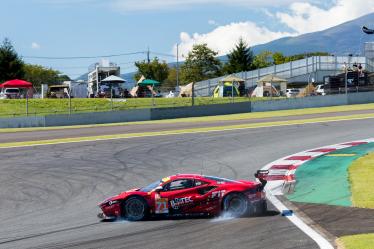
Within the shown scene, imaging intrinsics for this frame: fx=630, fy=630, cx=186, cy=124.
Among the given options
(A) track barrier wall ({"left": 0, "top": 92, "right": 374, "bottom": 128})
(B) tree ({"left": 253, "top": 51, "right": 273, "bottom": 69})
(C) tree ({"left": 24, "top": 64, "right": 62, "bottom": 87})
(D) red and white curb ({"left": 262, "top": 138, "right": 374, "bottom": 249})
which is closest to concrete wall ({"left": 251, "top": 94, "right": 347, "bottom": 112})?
(A) track barrier wall ({"left": 0, "top": 92, "right": 374, "bottom": 128})

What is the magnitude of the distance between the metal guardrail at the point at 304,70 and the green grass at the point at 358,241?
64.0m

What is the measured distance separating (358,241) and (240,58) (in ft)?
279

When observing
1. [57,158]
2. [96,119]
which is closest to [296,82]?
[96,119]

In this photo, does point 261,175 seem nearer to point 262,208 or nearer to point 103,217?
point 262,208

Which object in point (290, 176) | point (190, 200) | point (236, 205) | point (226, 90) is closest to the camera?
point (236, 205)

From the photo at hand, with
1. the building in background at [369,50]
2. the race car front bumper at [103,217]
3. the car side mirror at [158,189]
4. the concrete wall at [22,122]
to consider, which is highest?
the building in background at [369,50]

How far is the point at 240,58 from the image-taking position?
310 ft

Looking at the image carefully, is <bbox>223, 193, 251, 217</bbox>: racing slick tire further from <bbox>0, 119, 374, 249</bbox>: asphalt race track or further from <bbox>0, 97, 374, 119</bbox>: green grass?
<bbox>0, 97, 374, 119</bbox>: green grass

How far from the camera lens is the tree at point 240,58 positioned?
308 ft

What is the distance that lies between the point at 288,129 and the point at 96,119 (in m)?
16.5

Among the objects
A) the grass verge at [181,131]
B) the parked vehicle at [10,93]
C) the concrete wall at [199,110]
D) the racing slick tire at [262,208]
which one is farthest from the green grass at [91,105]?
the racing slick tire at [262,208]

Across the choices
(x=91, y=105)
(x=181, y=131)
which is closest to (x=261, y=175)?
(x=181, y=131)

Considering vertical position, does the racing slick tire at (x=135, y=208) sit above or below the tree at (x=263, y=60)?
below

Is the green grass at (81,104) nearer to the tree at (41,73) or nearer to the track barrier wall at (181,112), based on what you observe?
the track barrier wall at (181,112)
